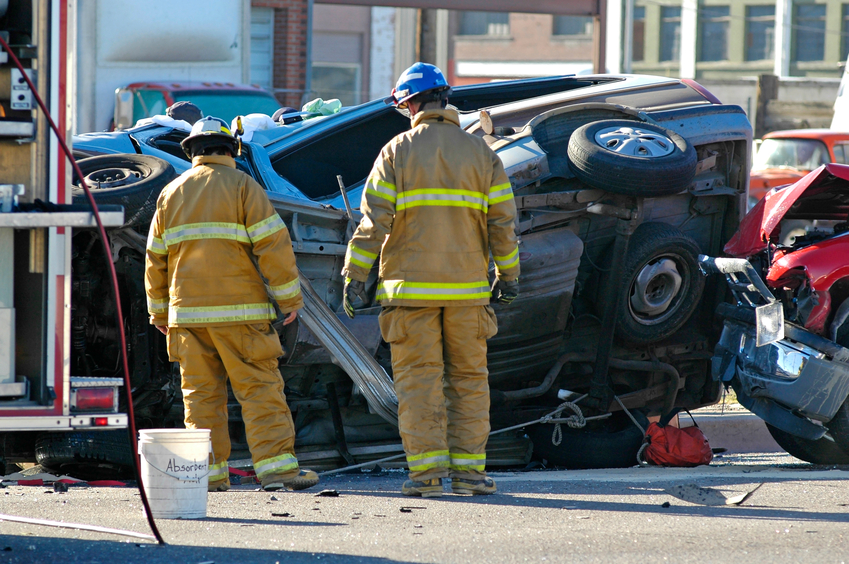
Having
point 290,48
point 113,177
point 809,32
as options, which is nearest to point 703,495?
point 113,177

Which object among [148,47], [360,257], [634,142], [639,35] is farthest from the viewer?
[639,35]

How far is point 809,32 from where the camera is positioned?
121 ft

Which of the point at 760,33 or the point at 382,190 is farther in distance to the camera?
the point at 760,33

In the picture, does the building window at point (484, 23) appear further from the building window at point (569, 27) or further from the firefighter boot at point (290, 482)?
the firefighter boot at point (290, 482)

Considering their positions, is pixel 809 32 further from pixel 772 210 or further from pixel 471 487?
pixel 471 487

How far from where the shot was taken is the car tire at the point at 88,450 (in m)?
5.30

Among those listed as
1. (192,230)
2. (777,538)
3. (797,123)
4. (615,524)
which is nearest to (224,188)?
(192,230)

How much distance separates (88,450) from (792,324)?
11.5 feet

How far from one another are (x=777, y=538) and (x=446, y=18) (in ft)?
128

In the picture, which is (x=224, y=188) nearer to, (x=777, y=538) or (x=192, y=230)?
(x=192, y=230)

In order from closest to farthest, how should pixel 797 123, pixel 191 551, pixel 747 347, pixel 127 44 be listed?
pixel 191 551, pixel 747 347, pixel 127 44, pixel 797 123

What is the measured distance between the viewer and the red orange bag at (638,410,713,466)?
584 cm

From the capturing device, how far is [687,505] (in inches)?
178

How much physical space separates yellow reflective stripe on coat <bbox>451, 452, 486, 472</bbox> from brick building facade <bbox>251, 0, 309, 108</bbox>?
48.5 feet
